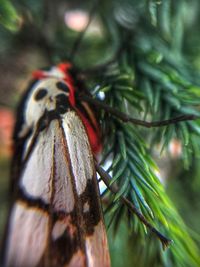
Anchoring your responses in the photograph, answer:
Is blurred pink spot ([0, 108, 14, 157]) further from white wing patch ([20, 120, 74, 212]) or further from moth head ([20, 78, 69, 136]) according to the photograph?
white wing patch ([20, 120, 74, 212])

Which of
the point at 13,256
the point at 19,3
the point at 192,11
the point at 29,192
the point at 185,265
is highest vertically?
the point at 19,3

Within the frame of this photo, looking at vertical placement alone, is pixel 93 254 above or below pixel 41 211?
below

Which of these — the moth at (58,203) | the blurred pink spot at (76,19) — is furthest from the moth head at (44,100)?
the blurred pink spot at (76,19)

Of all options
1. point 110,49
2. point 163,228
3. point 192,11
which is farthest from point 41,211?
point 192,11

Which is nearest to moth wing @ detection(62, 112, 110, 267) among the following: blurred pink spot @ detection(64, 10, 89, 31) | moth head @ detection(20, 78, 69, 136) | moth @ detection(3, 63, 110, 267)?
moth @ detection(3, 63, 110, 267)

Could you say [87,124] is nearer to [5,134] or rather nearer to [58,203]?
[58,203]

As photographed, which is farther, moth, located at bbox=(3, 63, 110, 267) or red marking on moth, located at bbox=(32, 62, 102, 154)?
red marking on moth, located at bbox=(32, 62, 102, 154)

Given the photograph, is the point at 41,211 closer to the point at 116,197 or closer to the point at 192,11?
the point at 116,197
